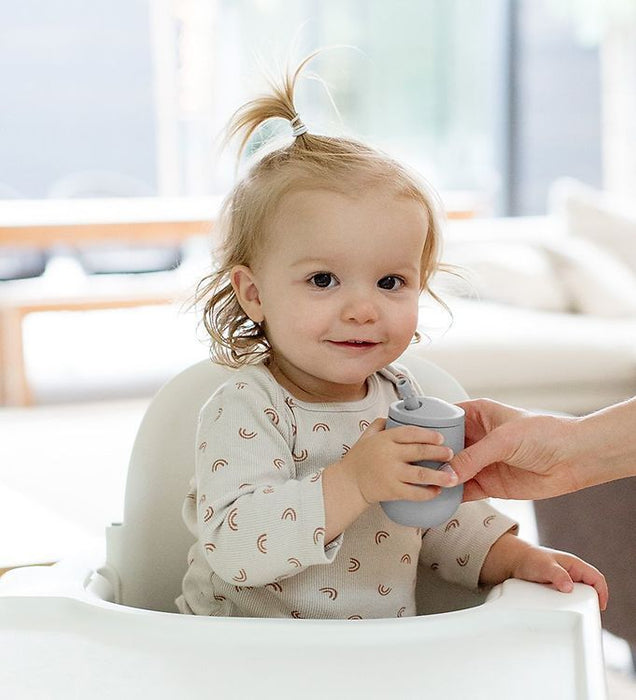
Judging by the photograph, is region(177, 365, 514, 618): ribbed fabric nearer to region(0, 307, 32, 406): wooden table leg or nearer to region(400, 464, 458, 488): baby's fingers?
region(400, 464, 458, 488): baby's fingers

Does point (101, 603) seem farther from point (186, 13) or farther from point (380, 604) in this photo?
point (186, 13)

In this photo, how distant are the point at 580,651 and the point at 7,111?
703 cm

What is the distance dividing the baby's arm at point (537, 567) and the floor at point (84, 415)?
60.1 inches

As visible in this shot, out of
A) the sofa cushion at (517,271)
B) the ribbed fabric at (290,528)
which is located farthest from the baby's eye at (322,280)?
the sofa cushion at (517,271)

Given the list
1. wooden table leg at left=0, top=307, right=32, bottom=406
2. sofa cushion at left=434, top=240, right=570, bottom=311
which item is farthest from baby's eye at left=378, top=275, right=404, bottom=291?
wooden table leg at left=0, top=307, right=32, bottom=406

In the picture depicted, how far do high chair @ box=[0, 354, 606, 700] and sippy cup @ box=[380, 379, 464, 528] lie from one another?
0.08m

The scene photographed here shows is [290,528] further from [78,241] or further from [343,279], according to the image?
[78,241]

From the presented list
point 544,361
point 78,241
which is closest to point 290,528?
point 544,361

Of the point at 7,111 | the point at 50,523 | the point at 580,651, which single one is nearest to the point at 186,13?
the point at 7,111

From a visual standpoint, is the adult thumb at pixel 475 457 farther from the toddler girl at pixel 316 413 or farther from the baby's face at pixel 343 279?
the baby's face at pixel 343 279

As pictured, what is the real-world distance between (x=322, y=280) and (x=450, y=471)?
23 cm

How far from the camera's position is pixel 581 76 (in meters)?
7.43

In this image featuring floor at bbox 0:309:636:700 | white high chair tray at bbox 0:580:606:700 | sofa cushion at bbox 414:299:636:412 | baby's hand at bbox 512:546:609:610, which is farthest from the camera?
sofa cushion at bbox 414:299:636:412

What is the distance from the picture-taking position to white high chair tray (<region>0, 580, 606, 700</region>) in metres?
0.77
